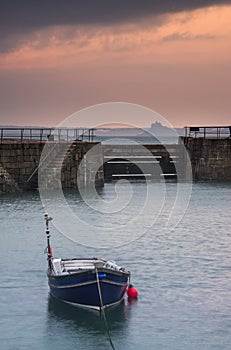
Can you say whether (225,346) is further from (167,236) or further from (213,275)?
(167,236)

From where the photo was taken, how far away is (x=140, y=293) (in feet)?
82.2

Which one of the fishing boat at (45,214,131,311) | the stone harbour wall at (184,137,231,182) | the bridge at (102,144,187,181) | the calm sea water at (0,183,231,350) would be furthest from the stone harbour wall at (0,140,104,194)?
the fishing boat at (45,214,131,311)

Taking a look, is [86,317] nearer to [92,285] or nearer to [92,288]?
[92,288]

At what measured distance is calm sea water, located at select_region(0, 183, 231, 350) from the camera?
20.9 m

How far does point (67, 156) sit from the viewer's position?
5647 cm

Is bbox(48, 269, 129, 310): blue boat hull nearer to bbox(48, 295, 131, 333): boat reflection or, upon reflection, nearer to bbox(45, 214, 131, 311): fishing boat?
bbox(45, 214, 131, 311): fishing boat

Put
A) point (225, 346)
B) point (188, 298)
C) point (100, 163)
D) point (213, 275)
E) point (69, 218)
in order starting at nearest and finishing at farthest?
point (225, 346)
point (188, 298)
point (213, 275)
point (69, 218)
point (100, 163)

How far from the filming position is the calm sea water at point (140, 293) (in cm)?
2086

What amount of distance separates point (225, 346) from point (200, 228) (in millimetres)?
20766

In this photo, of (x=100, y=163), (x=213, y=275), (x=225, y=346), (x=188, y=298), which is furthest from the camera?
(x=100, y=163)

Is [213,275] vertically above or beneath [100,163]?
beneath

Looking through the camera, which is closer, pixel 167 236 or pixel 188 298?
pixel 188 298

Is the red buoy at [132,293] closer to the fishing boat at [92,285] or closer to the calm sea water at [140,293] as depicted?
the calm sea water at [140,293]

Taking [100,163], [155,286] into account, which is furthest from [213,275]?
[100,163]
